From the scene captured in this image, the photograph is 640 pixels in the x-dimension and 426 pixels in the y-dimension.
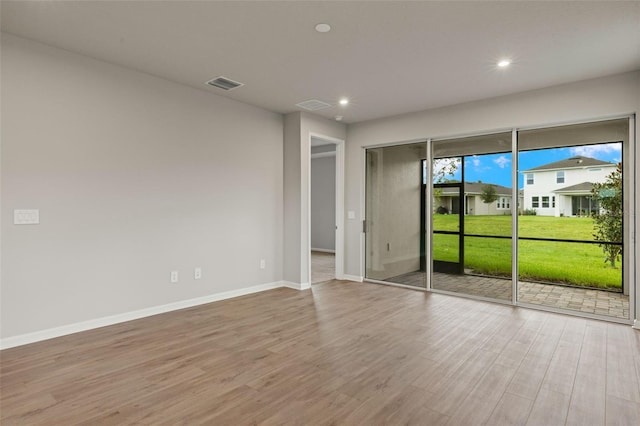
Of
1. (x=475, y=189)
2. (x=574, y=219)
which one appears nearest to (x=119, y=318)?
(x=475, y=189)

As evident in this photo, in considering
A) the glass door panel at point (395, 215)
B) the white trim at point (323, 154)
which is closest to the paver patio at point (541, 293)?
the glass door panel at point (395, 215)

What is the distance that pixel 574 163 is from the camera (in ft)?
14.8

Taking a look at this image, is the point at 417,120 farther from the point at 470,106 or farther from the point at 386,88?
the point at 386,88

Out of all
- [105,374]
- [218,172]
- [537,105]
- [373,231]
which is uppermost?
[537,105]

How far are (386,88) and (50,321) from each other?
4450mm

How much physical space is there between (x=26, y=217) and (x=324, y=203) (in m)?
7.53

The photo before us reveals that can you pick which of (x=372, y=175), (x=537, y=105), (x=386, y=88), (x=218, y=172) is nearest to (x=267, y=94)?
(x=218, y=172)

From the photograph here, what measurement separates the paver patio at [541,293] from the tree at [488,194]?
110 centimetres

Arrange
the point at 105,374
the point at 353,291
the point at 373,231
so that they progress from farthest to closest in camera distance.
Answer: the point at 373,231, the point at 353,291, the point at 105,374

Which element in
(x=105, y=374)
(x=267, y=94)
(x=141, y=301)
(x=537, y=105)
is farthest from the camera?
(x=267, y=94)

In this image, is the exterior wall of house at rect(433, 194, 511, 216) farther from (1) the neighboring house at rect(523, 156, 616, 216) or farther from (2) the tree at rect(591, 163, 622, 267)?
(2) the tree at rect(591, 163, 622, 267)

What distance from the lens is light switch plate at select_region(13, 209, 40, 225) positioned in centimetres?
315

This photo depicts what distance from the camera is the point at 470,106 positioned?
492cm

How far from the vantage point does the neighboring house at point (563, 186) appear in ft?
14.2
